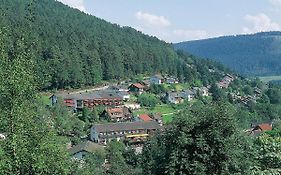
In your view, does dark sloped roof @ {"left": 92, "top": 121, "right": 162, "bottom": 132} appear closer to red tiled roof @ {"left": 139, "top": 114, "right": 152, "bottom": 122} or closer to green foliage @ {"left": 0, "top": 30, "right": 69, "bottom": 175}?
red tiled roof @ {"left": 139, "top": 114, "right": 152, "bottom": 122}

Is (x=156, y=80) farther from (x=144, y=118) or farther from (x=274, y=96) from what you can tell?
(x=144, y=118)

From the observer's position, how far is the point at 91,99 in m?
54.7

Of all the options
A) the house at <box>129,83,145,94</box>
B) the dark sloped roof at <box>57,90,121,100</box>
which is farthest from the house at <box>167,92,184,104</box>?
the dark sloped roof at <box>57,90,121,100</box>

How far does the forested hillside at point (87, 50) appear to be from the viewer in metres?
61.9

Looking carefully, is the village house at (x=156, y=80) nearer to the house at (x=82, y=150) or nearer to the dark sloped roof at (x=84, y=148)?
the dark sloped roof at (x=84, y=148)

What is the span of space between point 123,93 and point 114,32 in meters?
42.5

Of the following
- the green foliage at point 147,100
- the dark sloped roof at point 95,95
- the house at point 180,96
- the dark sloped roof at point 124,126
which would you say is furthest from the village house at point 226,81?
the dark sloped roof at point 124,126

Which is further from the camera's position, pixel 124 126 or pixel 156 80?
pixel 156 80

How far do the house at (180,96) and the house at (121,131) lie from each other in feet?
54.4

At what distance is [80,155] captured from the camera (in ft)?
116

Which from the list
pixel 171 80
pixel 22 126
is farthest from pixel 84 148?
pixel 171 80

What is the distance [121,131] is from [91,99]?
31.9 feet

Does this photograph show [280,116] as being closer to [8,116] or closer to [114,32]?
[114,32]

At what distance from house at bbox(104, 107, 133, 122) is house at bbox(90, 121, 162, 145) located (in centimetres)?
470
